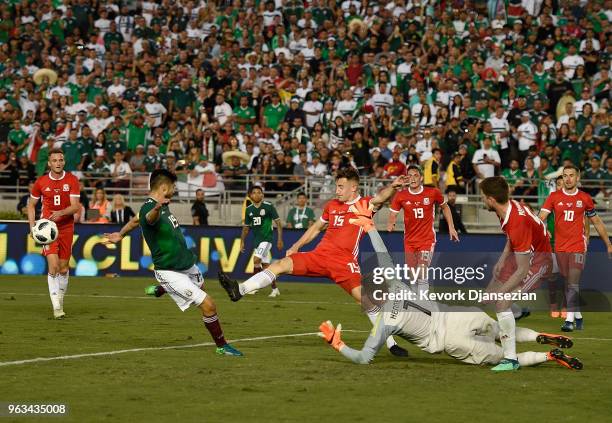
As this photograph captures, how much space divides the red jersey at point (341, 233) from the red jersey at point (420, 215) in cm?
509

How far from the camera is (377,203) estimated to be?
46.0 ft

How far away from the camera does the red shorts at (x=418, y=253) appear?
19.4 m

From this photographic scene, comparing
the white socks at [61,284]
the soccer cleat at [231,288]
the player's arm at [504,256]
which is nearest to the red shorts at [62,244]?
the white socks at [61,284]

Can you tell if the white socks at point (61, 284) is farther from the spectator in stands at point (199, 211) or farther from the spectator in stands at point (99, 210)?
the spectator in stands at point (99, 210)

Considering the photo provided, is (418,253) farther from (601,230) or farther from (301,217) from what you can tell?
(301,217)

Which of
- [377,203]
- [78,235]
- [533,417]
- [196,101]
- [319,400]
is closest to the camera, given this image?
[533,417]

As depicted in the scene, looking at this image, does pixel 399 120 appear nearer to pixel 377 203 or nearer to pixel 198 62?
pixel 198 62

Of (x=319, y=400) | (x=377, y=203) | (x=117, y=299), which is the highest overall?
(x=377, y=203)

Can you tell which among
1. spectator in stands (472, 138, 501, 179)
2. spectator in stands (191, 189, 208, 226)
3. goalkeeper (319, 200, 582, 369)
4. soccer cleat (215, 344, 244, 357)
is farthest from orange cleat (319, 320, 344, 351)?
spectator in stands (191, 189, 208, 226)

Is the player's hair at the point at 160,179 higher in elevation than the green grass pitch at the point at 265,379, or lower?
higher

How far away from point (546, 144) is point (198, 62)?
36.3 ft

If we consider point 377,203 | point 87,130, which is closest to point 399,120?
point 87,130

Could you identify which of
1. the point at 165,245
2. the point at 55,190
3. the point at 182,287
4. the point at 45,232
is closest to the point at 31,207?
the point at 55,190

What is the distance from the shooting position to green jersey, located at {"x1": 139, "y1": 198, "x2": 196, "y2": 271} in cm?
1337
